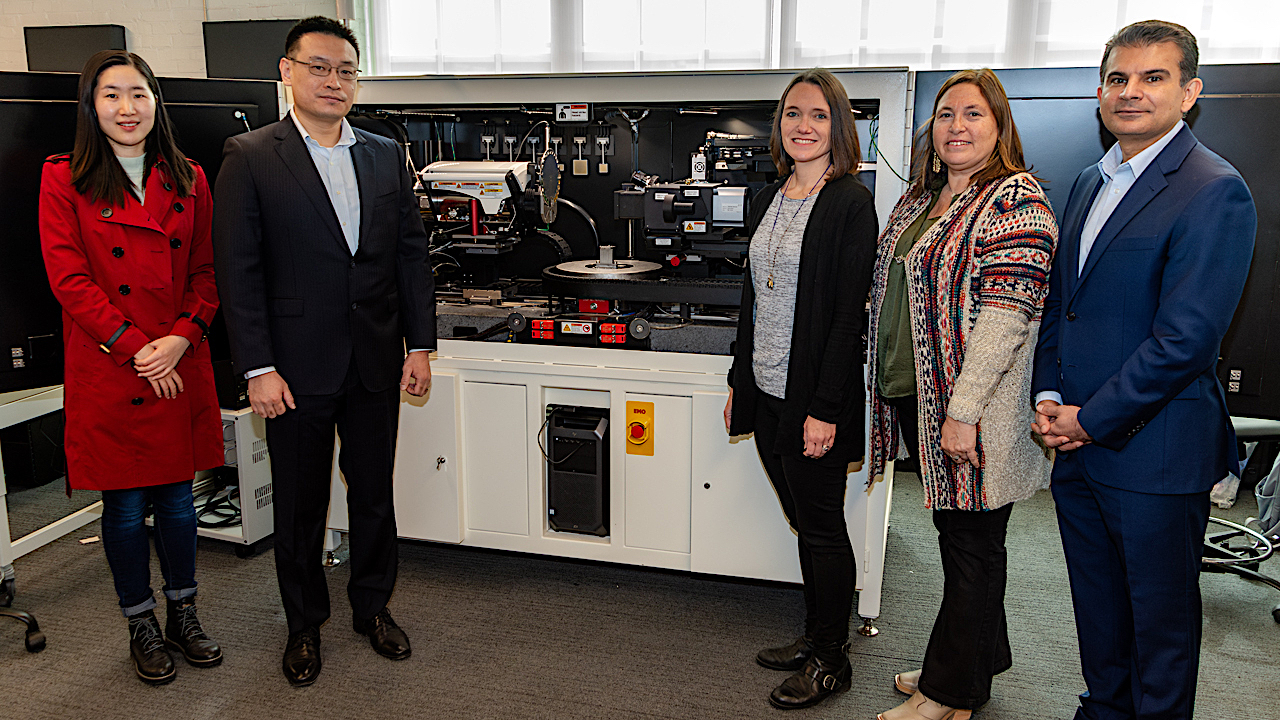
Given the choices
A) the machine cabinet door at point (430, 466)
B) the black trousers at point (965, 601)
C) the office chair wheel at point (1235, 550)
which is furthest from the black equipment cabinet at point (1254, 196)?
the machine cabinet door at point (430, 466)

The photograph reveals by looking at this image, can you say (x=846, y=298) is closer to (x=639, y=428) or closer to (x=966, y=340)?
(x=966, y=340)

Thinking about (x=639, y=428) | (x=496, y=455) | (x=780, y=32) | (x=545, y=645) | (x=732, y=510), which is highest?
(x=780, y=32)

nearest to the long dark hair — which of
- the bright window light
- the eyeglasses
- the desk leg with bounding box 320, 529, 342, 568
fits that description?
the eyeglasses

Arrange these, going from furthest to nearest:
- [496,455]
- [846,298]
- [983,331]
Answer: [496,455], [846,298], [983,331]

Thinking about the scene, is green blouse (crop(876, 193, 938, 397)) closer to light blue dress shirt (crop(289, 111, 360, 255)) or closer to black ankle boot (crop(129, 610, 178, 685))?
light blue dress shirt (crop(289, 111, 360, 255))

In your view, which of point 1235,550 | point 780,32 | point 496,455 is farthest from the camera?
point 780,32

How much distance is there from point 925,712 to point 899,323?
917 millimetres

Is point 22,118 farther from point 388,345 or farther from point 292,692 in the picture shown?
point 292,692

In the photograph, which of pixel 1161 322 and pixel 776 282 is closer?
pixel 1161 322

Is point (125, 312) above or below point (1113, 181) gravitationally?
below

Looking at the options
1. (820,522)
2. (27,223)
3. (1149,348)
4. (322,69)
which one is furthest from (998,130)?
(27,223)

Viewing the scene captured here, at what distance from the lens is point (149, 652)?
2141 mm

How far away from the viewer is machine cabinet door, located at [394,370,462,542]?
104 inches

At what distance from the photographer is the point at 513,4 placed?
5016 mm
